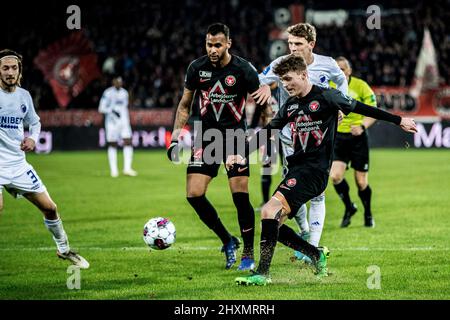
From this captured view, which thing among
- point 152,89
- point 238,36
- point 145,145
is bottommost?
point 145,145

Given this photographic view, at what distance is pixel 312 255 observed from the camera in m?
7.49

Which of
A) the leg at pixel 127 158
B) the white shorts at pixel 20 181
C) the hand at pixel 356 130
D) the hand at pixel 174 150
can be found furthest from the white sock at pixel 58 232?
the leg at pixel 127 158

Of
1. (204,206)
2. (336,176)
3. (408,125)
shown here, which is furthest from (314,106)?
(336,176)

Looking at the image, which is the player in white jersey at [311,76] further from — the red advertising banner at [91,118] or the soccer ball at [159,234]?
the red advertising banner at [91,118]

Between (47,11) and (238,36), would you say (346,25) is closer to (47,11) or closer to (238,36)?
(238,36)

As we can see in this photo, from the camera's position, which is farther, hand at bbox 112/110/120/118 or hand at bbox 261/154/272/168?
hand at bbox 112/110/120/118

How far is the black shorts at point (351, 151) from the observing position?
1176 centimetres

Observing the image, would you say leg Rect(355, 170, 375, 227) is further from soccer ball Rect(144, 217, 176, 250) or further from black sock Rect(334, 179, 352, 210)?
soccer ball Rect(144, 217, 176, 250)

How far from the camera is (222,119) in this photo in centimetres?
812

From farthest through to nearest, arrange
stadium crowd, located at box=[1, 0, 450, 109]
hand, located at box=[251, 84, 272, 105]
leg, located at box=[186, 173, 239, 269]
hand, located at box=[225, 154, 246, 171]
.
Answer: stadium crowd, located at box=[1, 0, 450, 109] → leg, located at box=[186, 173, 239, 269] → hand, located at box=[251, 84, 272, 105] → hand, located at box=[225, 154, 246, 171]

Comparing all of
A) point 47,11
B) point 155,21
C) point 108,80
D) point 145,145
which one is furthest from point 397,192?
point 47,11

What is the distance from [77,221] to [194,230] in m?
2.11

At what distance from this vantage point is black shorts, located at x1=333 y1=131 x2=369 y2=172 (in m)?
11.8

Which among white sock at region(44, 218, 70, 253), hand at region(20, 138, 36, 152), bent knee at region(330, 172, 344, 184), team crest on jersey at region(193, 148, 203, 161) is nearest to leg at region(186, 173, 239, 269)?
team crest on jersey at region(193, 148, 203, 161)
